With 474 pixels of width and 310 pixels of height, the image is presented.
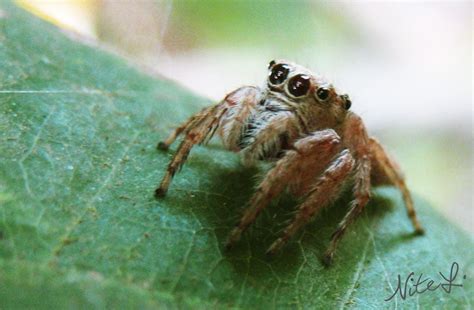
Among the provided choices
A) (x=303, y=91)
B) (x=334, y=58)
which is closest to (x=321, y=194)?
(x=303, y=91)

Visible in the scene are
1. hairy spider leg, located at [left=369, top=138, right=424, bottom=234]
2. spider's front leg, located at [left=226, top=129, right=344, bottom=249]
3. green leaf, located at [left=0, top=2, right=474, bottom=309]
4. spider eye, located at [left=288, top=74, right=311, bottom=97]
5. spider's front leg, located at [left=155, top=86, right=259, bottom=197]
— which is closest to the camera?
green leaf, located at [left=0, top=2, right=474, bottom=309]

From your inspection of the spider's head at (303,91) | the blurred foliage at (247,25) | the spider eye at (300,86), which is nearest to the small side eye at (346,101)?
the spider's head at (303,91)

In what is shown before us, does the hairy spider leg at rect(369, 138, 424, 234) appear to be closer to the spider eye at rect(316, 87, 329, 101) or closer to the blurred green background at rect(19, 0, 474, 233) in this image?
the spider eye at rect(316, 87, 329, 101)

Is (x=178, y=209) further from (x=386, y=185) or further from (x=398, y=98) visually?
(x=398, y=98)
